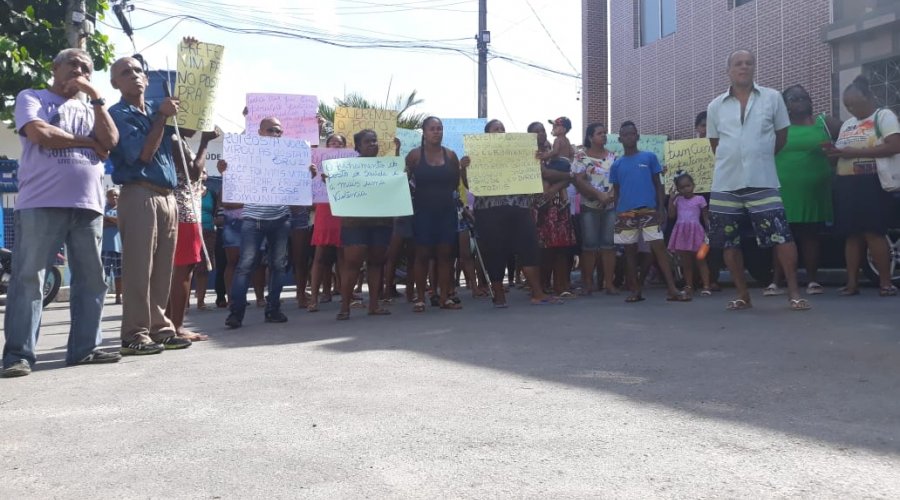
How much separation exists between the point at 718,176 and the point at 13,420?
554 centimetres

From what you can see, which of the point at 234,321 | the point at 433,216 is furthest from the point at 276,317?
the point at 433,216

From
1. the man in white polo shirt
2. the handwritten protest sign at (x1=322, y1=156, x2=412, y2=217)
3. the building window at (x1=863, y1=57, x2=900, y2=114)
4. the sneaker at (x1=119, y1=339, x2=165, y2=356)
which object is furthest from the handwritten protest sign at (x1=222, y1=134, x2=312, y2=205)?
the building window at (x1=863, y1=57, x2=900, y2=114)

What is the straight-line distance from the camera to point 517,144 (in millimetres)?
8984

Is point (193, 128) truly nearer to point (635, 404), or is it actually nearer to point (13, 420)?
point (13, 420)

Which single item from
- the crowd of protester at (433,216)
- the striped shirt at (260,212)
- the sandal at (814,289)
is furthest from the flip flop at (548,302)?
the striped shirt at (260,212)

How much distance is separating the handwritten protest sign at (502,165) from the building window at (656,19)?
12.5 m

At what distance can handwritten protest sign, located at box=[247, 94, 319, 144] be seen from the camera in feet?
29.0

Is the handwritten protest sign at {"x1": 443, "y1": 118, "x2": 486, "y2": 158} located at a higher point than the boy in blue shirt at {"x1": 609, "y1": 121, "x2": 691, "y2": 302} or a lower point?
higher

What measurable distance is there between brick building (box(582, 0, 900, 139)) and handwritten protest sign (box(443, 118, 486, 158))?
7399 millimetres

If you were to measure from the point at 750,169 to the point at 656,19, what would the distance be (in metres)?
14.7

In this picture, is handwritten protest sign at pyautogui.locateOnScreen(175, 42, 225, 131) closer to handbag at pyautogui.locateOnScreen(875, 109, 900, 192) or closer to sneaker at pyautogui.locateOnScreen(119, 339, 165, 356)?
sneaker at pyautogui.locateOnScreen(119, 339, 165, 356)

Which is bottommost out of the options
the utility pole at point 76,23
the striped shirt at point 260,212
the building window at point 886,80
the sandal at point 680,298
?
the sandal at point 680,298

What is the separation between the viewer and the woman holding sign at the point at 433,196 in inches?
334

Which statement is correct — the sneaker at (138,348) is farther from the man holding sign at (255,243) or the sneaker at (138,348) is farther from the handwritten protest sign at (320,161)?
the handwritten protest sign at (320,161)
